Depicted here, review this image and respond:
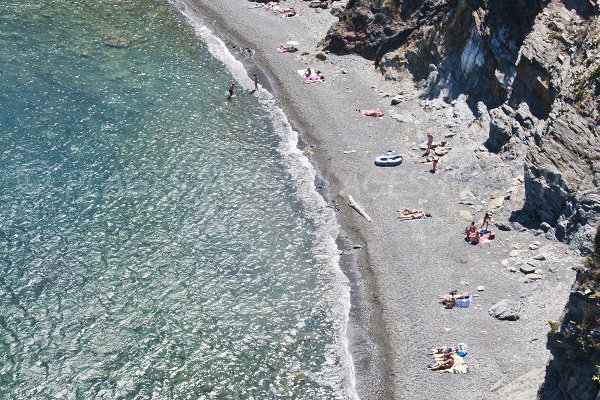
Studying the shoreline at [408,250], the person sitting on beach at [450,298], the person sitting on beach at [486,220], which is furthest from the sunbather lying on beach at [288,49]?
the person sitting on beach at [450,298]

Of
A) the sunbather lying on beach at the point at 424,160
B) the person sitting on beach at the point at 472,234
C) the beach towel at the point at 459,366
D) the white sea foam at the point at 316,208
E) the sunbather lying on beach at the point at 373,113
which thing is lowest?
the white sea foam at the point at 316,208

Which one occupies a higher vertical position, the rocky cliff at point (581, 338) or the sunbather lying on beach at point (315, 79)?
the rocky cliff at point (581, 338)

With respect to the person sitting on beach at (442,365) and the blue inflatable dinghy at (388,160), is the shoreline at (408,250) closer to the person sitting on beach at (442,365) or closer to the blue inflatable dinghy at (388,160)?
the person sitting on beach at (442,365)

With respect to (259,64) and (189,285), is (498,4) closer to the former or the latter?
(259,64)

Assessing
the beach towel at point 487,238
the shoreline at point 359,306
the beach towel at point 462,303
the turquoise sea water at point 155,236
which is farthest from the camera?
the beach towel at point 487,238

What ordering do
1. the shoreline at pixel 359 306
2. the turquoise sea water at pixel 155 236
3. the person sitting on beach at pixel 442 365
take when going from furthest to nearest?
the shoreline at pixel 359 306 < the turquoise sea water at pixel 155 236 < the person sitting on beach at pixel 442 365

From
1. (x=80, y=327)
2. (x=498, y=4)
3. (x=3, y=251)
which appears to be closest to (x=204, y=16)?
(x=498, y=4)

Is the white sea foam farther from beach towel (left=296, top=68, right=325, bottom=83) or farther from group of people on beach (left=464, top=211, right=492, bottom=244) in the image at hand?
group of people on beach (left=464, top=211, right=492, bottom=244)

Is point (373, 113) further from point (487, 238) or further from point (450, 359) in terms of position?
point (450, 359)
